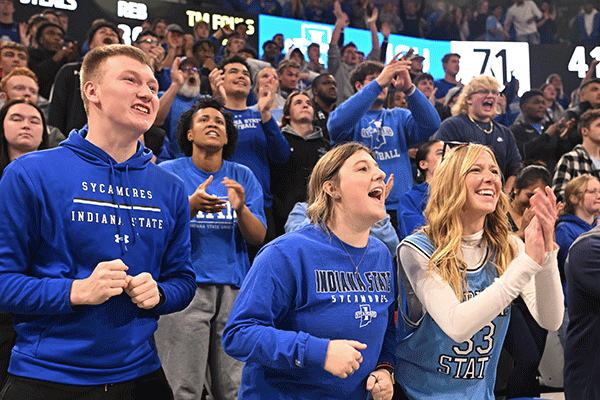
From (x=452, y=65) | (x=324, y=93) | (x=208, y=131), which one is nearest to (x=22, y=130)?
(x=208, y=131)

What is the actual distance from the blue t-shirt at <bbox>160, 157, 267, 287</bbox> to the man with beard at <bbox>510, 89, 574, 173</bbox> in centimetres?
449

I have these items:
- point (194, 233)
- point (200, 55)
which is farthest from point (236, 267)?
point (200, 55)

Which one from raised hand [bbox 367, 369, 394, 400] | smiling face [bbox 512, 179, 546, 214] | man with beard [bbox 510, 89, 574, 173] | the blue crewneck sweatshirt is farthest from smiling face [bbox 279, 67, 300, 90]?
raised hand [bbox 367, 369, 394, 400]

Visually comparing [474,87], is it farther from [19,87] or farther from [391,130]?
[19,87]

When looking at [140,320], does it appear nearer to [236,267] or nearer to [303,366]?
[303,366]

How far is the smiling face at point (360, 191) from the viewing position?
7.87 feet

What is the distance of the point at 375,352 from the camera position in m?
2.29

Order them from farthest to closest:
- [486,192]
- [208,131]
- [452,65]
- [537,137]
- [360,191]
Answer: [452,65]
[537,137]
[208,131]
[486,192]
[360,191]

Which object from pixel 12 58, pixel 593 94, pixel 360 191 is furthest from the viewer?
pixel 593 94

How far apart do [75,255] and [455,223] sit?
1.45 meters

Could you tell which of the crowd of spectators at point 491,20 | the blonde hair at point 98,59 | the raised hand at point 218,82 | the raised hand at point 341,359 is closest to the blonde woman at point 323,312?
the raised hand at point 341,359

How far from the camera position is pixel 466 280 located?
2410mm

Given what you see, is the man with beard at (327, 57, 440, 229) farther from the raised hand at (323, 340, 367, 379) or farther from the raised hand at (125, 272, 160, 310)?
the raised hand at (125, 272, 160, 310)

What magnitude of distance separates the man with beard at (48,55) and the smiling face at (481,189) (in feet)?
15.4
